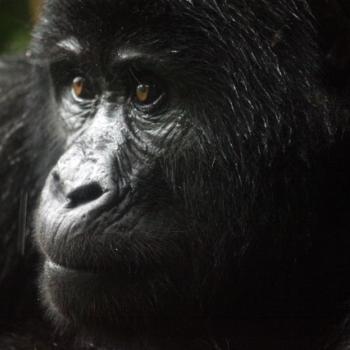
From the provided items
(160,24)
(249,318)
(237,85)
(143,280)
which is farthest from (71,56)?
(249,318)

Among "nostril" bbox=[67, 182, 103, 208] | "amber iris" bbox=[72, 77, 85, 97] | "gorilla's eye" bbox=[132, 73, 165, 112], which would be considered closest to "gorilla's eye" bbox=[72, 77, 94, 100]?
"amber iris" bbox=[72, 77, 85, 97]

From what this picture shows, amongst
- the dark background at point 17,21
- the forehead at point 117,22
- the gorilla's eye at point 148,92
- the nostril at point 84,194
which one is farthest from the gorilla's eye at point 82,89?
the nostril at point 84,194

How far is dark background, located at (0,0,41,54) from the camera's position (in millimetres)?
3780

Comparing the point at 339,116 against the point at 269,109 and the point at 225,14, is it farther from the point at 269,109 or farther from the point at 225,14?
the point at 225,14

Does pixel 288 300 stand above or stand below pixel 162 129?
below

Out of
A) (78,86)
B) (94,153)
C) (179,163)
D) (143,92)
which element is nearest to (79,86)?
(78,86)

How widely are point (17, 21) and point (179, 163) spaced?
1.48m

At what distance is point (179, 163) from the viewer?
9.37ft

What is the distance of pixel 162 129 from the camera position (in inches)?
115

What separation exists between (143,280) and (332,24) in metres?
1.06

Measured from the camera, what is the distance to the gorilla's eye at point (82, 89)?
10.5ft

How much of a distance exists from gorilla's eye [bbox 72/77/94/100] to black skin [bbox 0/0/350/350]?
0.13ft

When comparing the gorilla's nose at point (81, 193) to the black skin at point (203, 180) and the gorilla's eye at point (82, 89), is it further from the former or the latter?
the gorilla's eye at point (82, 89)

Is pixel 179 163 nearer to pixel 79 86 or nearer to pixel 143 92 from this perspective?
pixel 143 92
